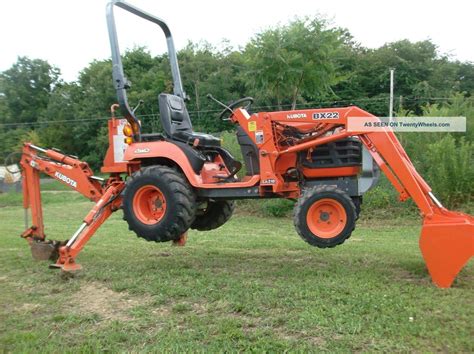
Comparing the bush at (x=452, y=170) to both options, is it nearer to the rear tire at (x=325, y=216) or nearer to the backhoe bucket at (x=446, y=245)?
the backhoe bucket at (x=446, y=245)

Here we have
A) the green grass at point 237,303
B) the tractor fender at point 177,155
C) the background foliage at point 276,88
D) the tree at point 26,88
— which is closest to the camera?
the green grass at point 237,303

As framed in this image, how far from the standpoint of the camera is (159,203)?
623cm

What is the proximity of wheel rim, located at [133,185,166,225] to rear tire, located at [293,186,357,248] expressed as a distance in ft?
5.73

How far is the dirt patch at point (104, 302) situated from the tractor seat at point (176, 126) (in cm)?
210

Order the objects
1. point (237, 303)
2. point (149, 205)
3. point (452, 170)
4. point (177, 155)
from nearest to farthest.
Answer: point (237, 303) → point (177, 155) → point (149, 205) → point (452, 170)

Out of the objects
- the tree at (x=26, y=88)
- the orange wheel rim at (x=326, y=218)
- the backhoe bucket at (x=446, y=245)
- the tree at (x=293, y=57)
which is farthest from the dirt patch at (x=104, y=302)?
the tree at (x=26, y=88)

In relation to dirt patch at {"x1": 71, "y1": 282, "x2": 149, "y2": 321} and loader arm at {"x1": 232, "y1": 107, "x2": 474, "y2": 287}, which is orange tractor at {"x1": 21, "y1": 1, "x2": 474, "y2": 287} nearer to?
loader arm at {"x1": 232, "y1": 107, "x2": 474, "y2": 287}

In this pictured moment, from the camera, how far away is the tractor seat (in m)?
6.54

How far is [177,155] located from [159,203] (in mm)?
639

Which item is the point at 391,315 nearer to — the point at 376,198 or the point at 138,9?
the point at 138,9

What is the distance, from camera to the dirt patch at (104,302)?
4.88 meters

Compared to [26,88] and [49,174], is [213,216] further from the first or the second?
[26,88]

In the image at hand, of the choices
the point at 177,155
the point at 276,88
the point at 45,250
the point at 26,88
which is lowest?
the point at 45,250

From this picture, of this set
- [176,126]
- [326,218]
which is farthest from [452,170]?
[176,126]
